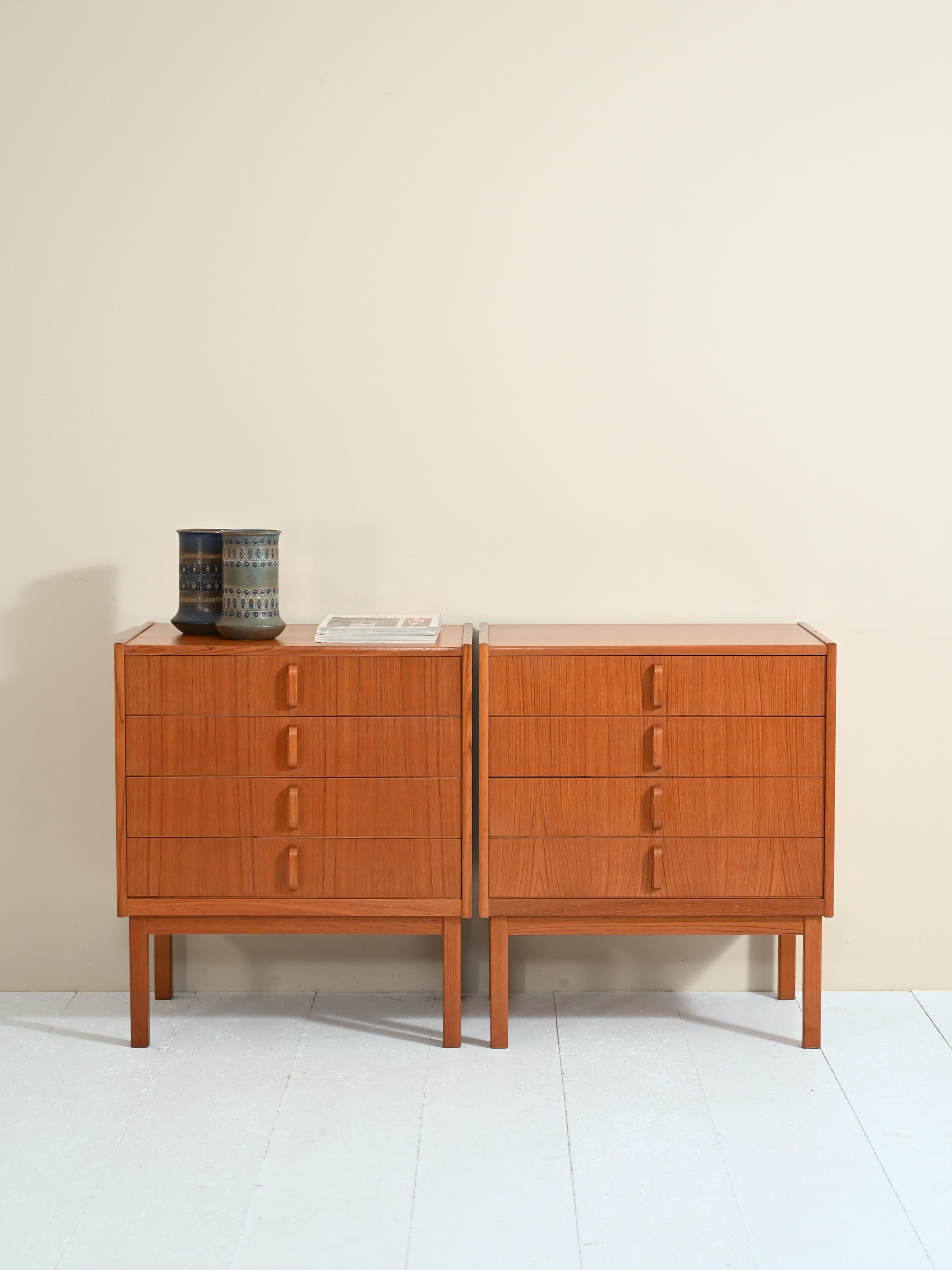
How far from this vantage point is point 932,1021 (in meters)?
2.52

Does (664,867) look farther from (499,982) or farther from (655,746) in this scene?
(499,982)

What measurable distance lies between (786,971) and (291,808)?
1.19 meters

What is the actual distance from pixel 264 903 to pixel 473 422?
112cm

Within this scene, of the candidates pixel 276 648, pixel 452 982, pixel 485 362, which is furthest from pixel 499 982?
pixel 485 362

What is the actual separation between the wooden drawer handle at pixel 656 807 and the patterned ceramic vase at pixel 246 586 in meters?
0.84

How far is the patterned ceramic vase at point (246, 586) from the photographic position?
2.34 m

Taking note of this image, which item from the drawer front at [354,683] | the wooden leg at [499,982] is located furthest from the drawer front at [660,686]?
the wooden leg at [499,982]

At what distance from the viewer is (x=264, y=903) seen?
2.34 m

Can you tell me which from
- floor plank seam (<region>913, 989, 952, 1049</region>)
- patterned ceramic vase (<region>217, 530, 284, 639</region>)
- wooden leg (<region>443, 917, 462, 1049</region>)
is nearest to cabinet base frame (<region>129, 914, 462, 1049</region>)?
wooden leg (<region>443, 917, 462, 1049</region>)

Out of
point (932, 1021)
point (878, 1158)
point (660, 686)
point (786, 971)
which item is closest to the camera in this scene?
point (878, 1158)

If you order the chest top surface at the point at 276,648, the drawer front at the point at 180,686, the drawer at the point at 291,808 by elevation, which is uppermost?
the chest top surface at the point at 276,648

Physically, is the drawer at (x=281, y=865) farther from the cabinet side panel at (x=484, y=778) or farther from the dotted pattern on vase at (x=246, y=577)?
the dotted pattern on vase at (x=246, y=577)

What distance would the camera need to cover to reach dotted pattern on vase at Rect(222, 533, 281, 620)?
2342mm

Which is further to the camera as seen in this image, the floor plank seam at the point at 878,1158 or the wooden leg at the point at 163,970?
the wooden leg at the point at 163,970
